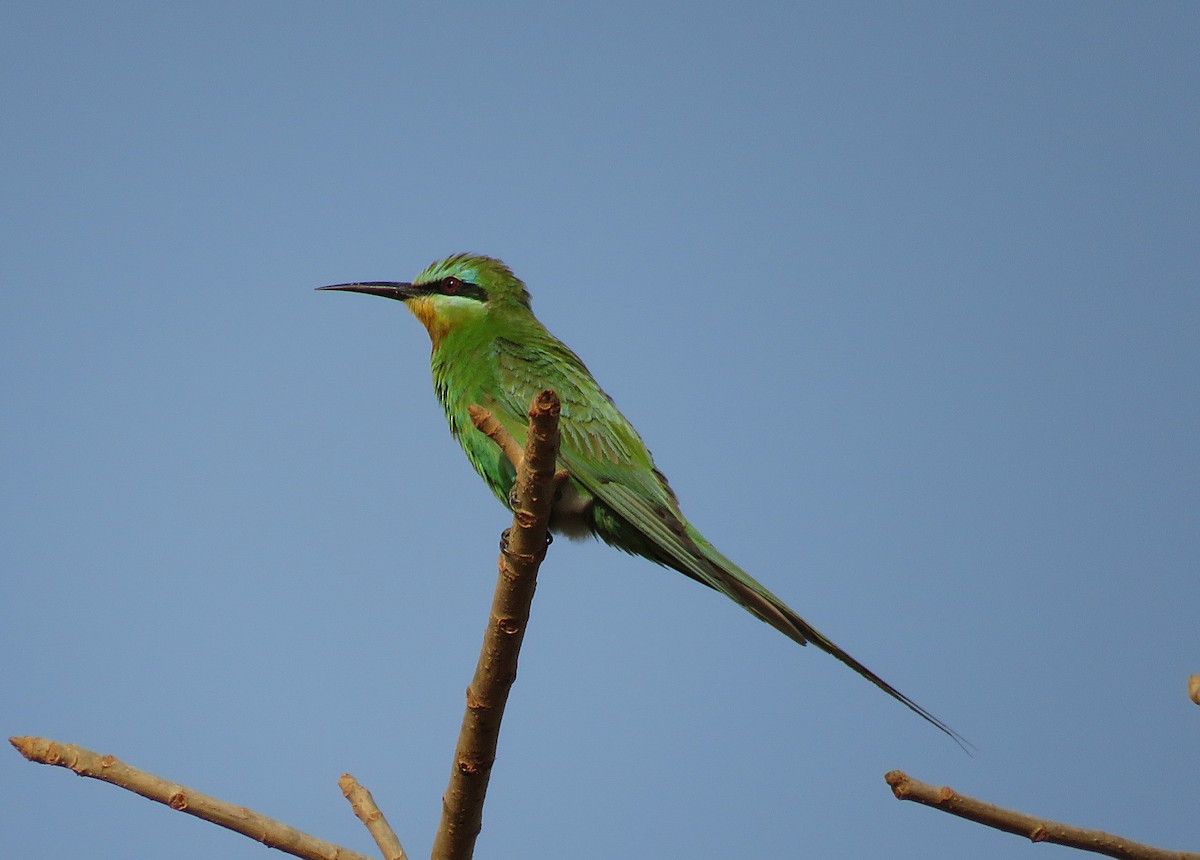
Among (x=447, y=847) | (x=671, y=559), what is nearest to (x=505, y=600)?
(x=447, y=847)

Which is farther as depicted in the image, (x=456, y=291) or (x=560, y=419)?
(x=456, y=291)

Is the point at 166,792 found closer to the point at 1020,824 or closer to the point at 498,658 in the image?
the point at 498,658

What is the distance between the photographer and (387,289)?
453cm

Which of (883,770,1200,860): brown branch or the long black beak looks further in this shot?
the long black beak

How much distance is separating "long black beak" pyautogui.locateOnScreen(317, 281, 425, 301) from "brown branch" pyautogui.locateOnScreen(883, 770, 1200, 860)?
10.4 ft

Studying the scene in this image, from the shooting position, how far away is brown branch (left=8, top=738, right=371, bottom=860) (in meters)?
2.00

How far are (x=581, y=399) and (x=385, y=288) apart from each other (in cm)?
115

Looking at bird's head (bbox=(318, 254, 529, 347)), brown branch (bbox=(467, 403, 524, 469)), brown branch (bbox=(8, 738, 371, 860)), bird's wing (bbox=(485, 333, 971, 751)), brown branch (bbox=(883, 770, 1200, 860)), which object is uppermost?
bird's head (bbox=(318, 254, 529, 347))

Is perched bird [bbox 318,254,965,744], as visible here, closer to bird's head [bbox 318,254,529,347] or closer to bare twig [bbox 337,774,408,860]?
bird's head [bbox 318,254,529,347]

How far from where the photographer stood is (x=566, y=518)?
12.1 ft

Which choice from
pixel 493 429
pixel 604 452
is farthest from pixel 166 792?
pixel 604 452

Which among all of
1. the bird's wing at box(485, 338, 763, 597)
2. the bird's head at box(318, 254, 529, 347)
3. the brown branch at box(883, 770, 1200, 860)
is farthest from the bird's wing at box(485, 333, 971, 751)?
the brown branch at box(883, 770, 1200, 860)

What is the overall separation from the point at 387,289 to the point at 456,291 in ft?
1.06

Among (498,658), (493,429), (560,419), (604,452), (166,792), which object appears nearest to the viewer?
(166,792)
